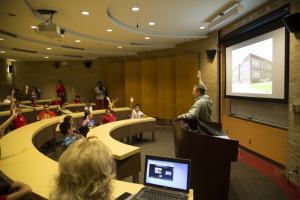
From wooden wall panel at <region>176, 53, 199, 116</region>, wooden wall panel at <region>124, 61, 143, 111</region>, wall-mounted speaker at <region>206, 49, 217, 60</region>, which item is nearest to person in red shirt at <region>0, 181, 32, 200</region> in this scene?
wall-mounted speaker at <region>206, 49, 217, 60</region>

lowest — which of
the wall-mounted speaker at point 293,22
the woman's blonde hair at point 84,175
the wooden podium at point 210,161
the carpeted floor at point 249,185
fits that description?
the carpeted floor at point 249,185

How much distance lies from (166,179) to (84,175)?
0.77 metres

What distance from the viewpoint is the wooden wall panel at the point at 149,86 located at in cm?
813

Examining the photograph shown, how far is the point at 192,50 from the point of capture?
6816 mm

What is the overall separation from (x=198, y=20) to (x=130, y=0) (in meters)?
1.96

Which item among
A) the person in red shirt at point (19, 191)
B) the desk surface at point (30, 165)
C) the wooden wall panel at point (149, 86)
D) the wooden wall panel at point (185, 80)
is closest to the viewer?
the person in red shirt at point (19, 191)

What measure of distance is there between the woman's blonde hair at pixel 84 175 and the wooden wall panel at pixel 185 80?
597 centimetres

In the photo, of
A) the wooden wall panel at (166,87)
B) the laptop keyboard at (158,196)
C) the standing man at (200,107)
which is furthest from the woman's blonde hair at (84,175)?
the wooden wall panel at (166,87)

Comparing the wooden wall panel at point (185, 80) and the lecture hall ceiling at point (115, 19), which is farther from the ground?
the lecture hall ceiling at point (115, 19)

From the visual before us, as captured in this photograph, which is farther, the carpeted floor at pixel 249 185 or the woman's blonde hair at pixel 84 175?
the carpeted floor at pixel 249 185

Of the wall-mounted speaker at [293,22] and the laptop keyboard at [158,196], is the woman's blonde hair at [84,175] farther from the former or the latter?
the wall-mounted speaker at [293,22]

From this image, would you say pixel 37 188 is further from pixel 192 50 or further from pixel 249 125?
pixel 192 50

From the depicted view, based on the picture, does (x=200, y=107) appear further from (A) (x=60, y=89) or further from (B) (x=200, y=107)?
(A) (x=60, y=89)

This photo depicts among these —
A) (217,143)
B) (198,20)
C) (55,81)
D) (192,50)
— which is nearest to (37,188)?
(217,143)
